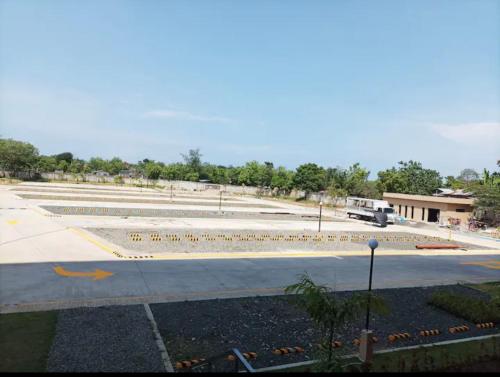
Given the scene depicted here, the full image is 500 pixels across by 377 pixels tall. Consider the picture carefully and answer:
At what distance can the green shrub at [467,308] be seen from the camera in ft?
44.6

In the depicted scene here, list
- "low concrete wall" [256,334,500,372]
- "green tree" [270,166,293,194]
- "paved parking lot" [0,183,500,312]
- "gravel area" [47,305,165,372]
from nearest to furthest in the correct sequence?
1. "gravel area" [47,305,165,372]
2. "low concrete wall" [256,334,500,372]
3. "paved parking lot" [0,183,500,312]
4. "green tree" [270,166,293,194]

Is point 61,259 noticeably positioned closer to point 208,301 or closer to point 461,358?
point 208,301

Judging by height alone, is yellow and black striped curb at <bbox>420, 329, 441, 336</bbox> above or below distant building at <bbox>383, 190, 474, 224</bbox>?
below

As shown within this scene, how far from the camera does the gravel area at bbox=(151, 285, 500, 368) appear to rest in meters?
9.98

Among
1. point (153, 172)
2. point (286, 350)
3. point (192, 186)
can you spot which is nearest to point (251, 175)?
point (192, 186)

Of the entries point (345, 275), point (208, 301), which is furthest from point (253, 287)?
point (345, 275)

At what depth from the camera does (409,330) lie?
40.2 ft

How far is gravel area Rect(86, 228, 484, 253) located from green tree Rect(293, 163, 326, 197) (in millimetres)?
47320

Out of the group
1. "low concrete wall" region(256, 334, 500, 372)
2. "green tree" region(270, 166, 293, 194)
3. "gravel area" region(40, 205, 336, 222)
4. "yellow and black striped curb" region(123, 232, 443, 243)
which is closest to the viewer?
"low concrete wall" region(256, 334, 500, 372)

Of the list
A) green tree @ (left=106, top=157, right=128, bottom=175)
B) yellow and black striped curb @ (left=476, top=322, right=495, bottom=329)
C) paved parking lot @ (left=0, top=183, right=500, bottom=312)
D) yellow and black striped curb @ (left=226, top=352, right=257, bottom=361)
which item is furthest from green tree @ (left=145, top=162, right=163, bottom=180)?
yellow and black striped curb @ (left=226, top=352, right=257, bottom=361)

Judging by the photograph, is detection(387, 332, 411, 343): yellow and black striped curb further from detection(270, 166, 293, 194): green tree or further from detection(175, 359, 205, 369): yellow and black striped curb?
detection(270, 166, 293, 194): green tree

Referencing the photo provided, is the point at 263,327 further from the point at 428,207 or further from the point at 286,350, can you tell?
the point at 428,207

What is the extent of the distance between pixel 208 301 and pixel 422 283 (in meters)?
10.8

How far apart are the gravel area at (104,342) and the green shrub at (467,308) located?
10.8 metres
